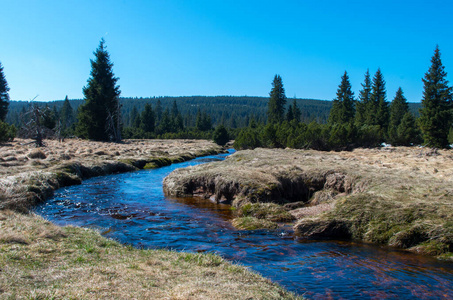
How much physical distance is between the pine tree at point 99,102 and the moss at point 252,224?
4451cm

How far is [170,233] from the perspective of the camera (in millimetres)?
9758

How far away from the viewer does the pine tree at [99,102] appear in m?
50.9

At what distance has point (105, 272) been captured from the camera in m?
5.48

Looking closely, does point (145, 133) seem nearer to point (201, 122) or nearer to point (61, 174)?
point (201, 122)

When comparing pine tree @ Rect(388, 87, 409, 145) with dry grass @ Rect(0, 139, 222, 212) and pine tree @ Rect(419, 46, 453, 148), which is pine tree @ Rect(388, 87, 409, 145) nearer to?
pine tree @ Rect(419, 46, 453, 148)

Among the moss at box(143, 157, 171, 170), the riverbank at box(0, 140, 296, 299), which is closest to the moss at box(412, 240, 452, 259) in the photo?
the riverbank at box(0, 140, 296, 299)

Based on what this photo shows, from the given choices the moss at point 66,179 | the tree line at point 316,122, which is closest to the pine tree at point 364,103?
the tree line at point 316,122

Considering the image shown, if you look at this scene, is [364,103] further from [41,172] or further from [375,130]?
[41,172]

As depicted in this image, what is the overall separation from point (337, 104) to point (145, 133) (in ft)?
168

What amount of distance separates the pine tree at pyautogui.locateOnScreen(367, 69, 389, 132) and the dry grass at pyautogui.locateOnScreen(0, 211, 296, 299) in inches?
2378

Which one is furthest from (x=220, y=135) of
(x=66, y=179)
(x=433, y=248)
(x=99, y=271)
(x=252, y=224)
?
(x=99, y=271)

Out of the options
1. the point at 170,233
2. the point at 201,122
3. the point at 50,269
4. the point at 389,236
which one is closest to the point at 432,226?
the point at 389,236

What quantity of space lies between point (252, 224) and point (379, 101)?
63.3m

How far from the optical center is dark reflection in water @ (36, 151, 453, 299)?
6203mm
